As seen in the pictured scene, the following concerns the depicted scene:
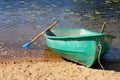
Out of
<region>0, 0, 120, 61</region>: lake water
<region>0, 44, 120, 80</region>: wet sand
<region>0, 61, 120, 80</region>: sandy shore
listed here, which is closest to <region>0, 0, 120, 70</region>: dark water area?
<region>0, 0, 120, 61</region>: lake water

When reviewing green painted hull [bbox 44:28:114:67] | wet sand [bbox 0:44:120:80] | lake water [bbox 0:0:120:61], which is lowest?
lake water [bbox 0:0:120:61]

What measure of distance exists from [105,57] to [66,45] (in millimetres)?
1662

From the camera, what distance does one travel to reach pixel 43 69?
9.70 metres

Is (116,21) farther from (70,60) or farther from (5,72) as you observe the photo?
(5,72)

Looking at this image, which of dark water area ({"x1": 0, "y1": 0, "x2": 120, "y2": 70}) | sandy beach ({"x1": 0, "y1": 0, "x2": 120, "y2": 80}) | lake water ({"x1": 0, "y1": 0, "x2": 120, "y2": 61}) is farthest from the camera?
lake water ({"x1": 0, "y1": 0, "x2": 120, "y2": 61})

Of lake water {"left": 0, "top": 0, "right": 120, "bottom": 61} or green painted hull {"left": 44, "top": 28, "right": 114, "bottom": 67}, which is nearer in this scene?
green painted hull {"left": 44, "top": 28, "right": 114, "bottom": 67}

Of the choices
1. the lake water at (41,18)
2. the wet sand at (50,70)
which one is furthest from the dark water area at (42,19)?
the wet sand at (50,70)

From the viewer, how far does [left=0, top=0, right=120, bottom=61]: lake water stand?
12.2 m

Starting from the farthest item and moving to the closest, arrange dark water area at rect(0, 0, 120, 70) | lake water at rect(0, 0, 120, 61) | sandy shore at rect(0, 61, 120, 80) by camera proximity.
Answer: lake water at rect(0, 0, 120, 61), dark water area at rect(0, 0, 120, 70), sandy shore at rect(0, 61, 120, 80)

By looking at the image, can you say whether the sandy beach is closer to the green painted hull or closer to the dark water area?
the dark water area

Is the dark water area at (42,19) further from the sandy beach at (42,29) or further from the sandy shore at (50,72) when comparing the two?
the sandy shore at (50,72)

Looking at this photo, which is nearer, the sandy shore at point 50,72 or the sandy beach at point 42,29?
the sandy shore at point 50,72

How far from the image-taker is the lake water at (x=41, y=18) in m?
12.2

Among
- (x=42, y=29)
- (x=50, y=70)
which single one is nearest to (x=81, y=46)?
(x=50, y=70)
